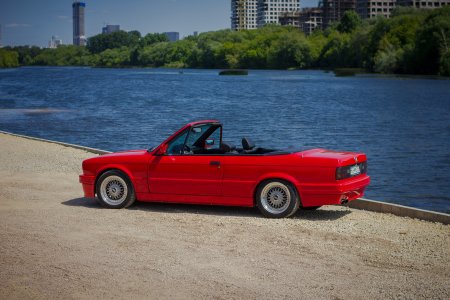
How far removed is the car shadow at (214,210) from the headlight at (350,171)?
29.5 inches

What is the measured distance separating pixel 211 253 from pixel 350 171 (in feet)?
9.38

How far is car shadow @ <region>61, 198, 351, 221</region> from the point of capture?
1153cm

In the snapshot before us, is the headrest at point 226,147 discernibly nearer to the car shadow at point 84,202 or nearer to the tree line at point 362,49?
the car shadow at point 84,202

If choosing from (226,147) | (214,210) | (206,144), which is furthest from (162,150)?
(214,210)

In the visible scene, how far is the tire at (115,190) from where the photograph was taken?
39.5 feet

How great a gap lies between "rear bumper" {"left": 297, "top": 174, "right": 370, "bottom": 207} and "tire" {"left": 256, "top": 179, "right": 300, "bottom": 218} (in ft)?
0.51

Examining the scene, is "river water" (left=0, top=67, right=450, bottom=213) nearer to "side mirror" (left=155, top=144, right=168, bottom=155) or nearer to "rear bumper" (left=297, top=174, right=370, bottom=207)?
"rear bumper" (left=297, top=174, right=370, bottom=207)

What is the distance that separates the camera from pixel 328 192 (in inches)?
422

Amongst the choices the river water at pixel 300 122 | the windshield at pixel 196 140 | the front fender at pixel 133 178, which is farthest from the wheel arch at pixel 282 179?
the front fender at pixel 133 178

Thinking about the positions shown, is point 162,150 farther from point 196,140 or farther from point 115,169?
point 115,169

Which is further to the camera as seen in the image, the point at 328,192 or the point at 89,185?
the point at 89,185

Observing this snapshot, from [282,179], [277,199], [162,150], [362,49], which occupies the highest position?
[362,49]

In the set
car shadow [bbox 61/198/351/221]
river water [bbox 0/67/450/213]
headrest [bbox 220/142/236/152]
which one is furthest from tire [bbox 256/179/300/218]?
river water [bbox 0/67/450/213]

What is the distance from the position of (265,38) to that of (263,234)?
603ft
